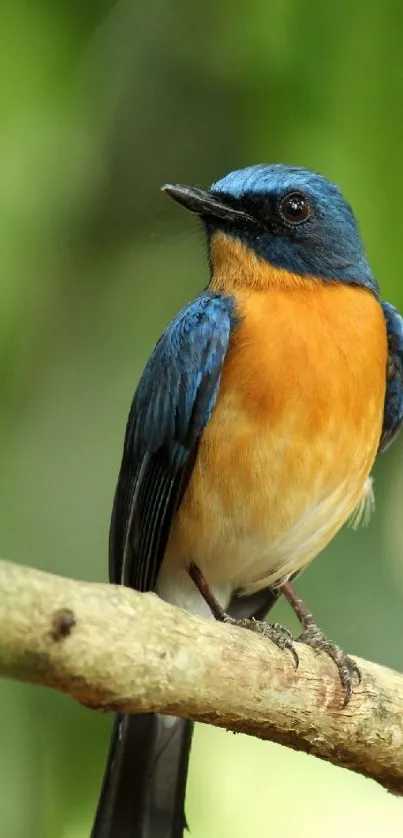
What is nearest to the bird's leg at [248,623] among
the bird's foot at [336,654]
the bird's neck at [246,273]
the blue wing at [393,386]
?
the bird's foot at [336,654]

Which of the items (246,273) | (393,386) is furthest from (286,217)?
(393,386)

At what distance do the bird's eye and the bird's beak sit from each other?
0.12 metres

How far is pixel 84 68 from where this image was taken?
359 cm

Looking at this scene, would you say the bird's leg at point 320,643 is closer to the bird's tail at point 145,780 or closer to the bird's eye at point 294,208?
the bird's tail at point 145,780

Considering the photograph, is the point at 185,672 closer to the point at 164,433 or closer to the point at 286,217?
→ the point at 164,433

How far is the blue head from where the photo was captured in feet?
13.3

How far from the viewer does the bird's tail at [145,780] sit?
12.9 feet

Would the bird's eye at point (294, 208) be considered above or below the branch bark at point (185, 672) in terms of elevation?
above

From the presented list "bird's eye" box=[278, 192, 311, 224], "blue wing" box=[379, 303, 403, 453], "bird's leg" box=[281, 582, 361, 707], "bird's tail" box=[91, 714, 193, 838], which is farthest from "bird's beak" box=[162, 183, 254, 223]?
"bird's tail" box=[91, 714, 193, 838]

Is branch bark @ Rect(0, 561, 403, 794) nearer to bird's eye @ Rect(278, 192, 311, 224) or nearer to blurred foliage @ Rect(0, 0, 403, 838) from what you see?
blurred foliage @ Rect(0, 0, 403, 838)

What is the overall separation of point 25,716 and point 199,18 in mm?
2134

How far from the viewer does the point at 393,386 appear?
4.33 meters

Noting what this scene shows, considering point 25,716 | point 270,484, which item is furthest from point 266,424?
point 25,716

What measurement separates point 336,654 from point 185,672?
0.94 metres
